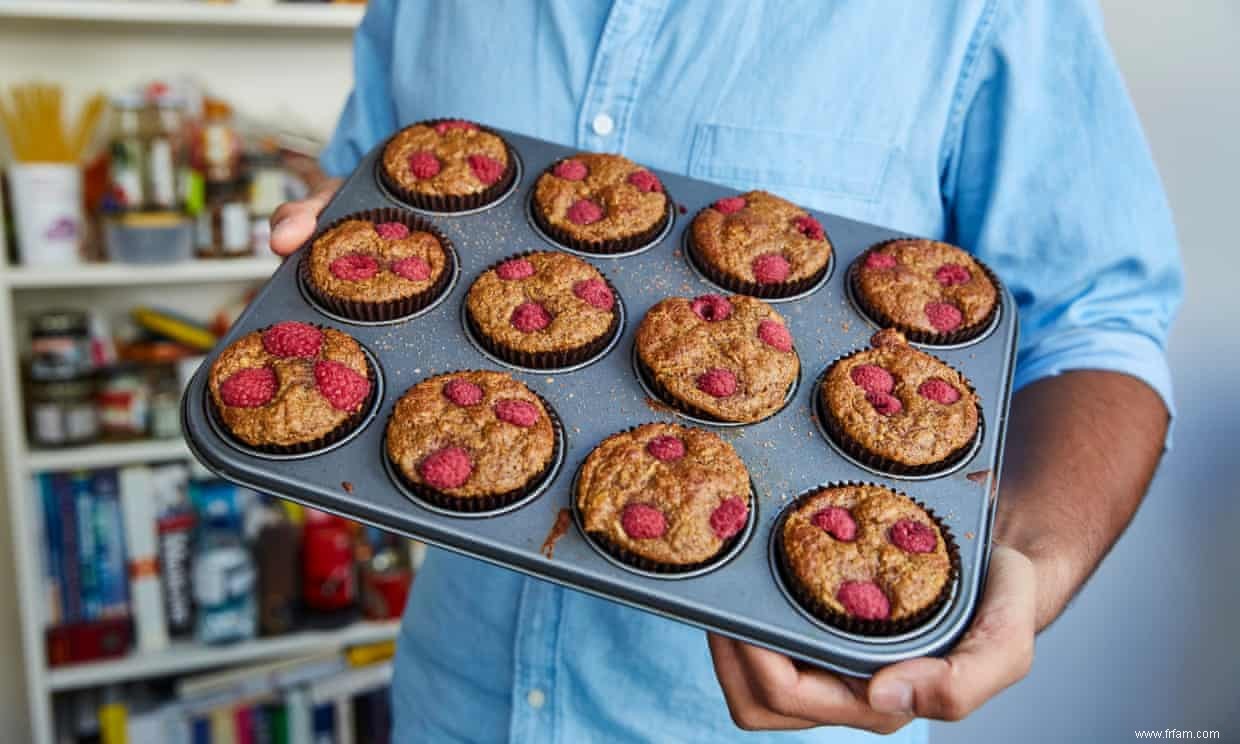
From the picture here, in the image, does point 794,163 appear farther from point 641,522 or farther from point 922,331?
point 641,522

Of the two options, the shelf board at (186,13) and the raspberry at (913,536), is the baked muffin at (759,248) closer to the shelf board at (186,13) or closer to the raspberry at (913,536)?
the raspberry at (913,536)

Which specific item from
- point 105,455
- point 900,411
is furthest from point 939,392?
point 105,455

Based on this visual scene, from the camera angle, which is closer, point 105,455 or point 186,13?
point 186,13

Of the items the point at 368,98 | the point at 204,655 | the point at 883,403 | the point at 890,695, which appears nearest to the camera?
the point at 890,695

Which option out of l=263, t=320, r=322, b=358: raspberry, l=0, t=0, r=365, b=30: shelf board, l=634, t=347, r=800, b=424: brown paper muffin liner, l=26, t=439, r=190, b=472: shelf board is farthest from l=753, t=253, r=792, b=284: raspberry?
l=26, t=439, r=190, b=472: shelf board

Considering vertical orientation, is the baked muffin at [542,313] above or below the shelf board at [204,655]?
above

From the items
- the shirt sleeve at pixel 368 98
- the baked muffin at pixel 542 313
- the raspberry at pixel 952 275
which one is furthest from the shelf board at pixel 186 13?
the raspberry at pixel 952 275

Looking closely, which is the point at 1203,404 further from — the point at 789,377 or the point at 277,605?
the point at 277,605
